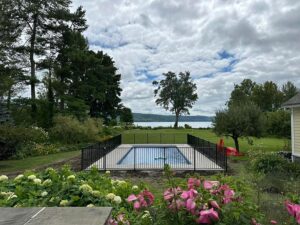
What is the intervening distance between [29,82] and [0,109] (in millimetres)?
7948

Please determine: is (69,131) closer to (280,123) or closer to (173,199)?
(280,123)

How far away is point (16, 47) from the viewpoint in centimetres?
2723

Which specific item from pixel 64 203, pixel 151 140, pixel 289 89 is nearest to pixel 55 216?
pixel 64 203

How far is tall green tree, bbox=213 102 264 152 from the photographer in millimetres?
18970

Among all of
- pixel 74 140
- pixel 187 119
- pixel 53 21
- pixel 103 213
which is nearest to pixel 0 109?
pixel 74 140

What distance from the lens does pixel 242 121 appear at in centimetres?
1894

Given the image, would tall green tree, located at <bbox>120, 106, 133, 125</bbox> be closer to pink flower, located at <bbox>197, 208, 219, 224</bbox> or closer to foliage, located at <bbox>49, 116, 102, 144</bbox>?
foliage, located at <bbox>49, 116, 102, 144</bbox>

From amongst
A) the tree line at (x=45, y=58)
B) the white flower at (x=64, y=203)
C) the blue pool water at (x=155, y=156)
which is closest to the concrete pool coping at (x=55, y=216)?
the white flower at (x=64, y=203)

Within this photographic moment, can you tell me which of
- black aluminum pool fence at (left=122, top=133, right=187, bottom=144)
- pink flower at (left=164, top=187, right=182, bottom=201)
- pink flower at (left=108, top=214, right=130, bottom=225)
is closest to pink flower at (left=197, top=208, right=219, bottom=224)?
pink flower at (left=164, top=187, right=182, bottom=201)

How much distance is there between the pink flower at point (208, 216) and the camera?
6.79 ft

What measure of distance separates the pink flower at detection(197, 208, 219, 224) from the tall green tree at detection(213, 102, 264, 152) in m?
17.3

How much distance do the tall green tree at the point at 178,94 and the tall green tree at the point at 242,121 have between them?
167ft

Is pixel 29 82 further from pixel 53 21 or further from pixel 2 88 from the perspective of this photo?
pixel 2 88

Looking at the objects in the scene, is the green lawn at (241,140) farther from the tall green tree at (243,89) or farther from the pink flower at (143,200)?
the tall green tree at (243,89)
